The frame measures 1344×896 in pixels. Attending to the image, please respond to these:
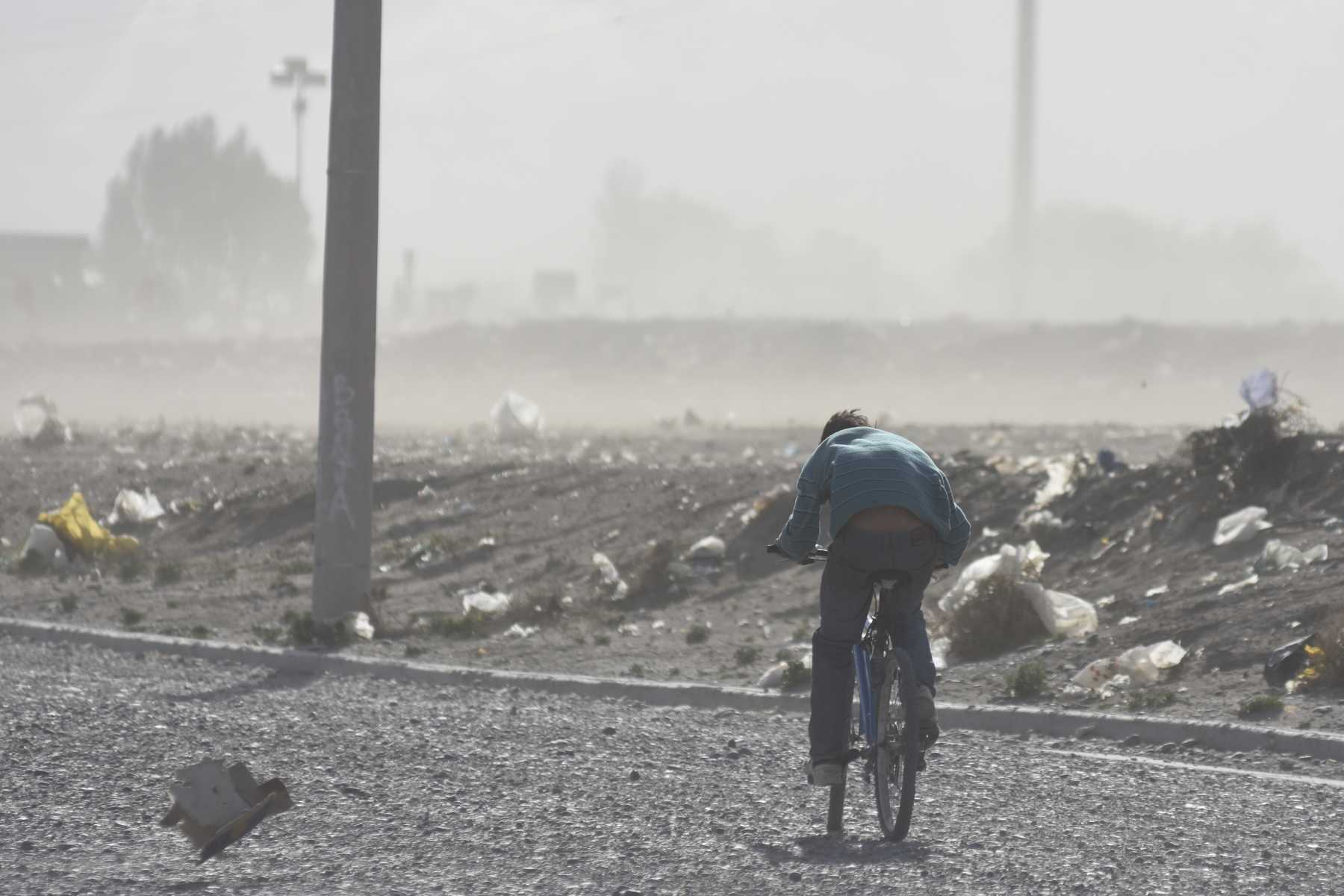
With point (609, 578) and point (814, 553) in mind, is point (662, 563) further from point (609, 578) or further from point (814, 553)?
point (814, 553)

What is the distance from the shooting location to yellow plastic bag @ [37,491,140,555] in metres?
Result: 17.4

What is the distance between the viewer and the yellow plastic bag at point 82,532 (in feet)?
57.2

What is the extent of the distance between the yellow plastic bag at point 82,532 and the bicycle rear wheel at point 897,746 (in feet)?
41.4

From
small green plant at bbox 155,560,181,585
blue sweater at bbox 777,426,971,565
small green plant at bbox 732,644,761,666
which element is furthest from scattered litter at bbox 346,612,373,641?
blue sweater at bbox 777,426,971,565

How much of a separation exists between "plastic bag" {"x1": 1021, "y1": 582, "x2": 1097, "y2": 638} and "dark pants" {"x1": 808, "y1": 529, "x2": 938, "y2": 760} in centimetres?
504

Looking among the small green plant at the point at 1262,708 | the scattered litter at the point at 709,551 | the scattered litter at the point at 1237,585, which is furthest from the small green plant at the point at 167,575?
the small green plant at the point at 1262,708

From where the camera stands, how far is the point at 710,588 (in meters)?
14.5

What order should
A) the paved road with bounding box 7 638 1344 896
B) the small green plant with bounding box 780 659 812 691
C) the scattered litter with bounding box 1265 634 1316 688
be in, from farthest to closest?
the small green plant with bounding box 780 659 812 691 < the scattered litter with bounding box 1265 634 1316 688 < the paved road with bounding box 7 638 1344 896

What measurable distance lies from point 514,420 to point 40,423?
8.13 m

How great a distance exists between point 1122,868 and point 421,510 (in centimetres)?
1322

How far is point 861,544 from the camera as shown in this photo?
6.34m

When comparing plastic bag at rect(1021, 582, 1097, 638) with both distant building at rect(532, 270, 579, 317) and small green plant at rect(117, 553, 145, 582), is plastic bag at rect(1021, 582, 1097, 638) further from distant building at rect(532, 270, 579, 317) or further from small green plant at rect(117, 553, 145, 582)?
distant building at rect(532, 270, 579, 317)

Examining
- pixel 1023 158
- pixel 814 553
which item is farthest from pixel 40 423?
pixel 1023 158

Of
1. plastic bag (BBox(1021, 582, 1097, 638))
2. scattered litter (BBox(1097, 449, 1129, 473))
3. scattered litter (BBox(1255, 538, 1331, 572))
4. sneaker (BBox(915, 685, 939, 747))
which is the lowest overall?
plastic bag (BBox(1021, 582, 1097, 638))
